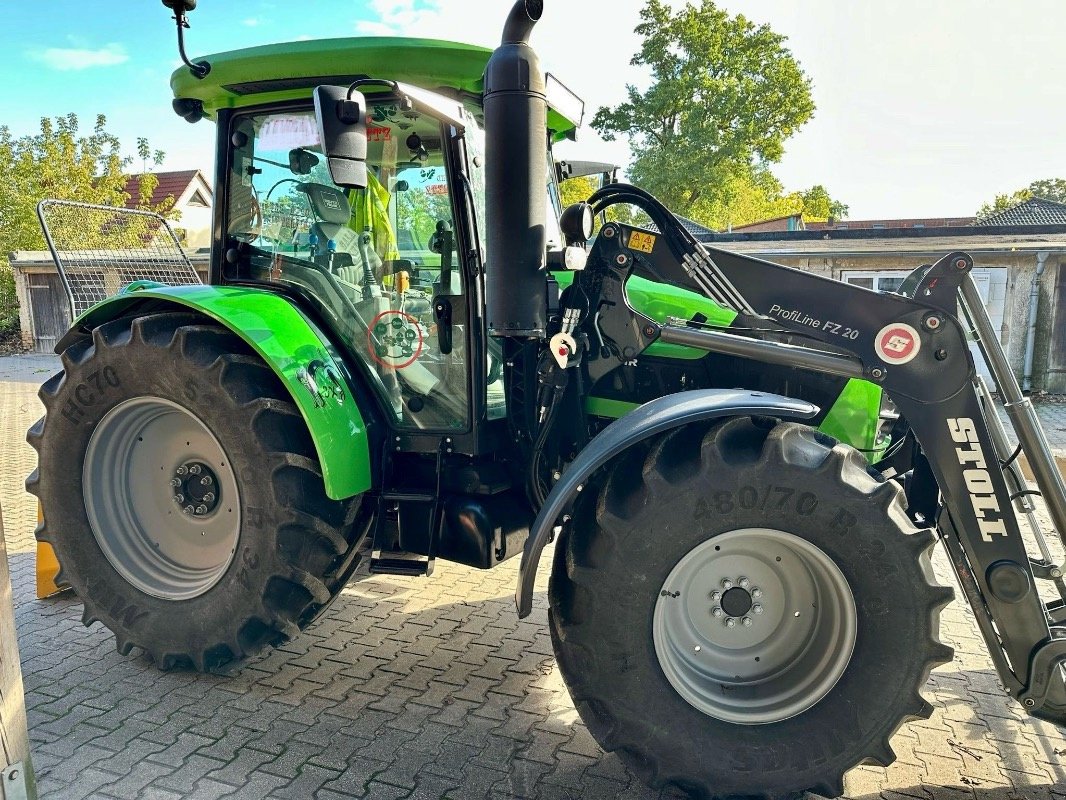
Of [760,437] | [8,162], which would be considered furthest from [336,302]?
[8,162]

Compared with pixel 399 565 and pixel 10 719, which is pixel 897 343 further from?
pixel 10 719

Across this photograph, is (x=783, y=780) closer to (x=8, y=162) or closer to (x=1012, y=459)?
(x=1012, y=459)

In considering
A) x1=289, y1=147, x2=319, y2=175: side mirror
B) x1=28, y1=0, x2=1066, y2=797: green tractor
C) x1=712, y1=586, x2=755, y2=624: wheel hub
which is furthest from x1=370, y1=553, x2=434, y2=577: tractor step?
x1=289, y1=147, x2=319, y2=175: side mirror

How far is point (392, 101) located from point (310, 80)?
14.0 inches

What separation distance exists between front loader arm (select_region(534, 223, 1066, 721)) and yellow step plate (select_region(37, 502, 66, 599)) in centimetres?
320

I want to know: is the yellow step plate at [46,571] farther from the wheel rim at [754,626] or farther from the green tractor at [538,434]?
the wheel rim at [754,626]

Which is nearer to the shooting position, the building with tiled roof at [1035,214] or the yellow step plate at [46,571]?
the yellow step plate at [46,571]

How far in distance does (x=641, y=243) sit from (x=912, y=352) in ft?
3.39

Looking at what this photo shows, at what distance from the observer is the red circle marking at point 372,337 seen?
3.28 m

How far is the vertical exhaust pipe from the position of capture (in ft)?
8.02

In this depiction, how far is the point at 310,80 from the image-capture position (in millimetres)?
3094

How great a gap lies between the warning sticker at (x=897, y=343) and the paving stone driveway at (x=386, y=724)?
1.43 metres

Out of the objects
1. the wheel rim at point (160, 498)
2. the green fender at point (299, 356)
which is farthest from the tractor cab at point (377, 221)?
the wheel rim at point (160, 498)

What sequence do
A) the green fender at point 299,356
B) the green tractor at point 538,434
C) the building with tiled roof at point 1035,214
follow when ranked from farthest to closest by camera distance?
1. the building with tiled roof at point 1035,214
2. the green fender at point 299,356
3. the green tractor at point 538,434
